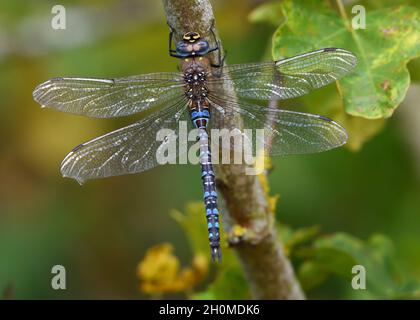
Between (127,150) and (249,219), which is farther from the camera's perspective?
(127,150)

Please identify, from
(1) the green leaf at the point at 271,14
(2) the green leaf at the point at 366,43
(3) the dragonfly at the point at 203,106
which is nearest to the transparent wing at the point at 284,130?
(3) the dragonfly at the point at 203,106

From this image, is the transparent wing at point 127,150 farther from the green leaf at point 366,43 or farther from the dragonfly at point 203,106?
the green leaf at point 366,43

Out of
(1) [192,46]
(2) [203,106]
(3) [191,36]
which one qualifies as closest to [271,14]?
(2) [203,106]

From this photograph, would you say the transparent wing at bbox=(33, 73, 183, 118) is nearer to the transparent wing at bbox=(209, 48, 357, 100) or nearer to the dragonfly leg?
A: the transparent wing at bbox=(209, 48, 357, 100)

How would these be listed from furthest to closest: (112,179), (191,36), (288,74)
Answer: (112,179) < (288,74) < (191,36)

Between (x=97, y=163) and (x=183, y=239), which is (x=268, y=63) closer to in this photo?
(x=97, y=163)

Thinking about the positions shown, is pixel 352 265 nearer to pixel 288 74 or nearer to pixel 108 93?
pixel 288 74
